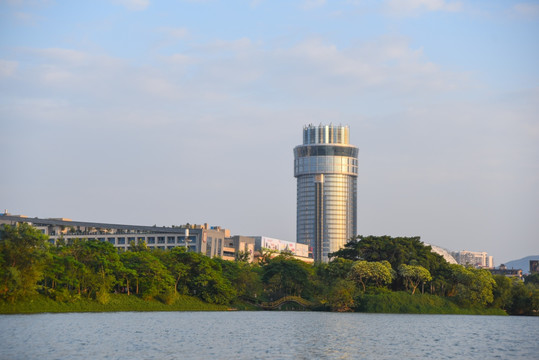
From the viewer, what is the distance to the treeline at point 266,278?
9450cm

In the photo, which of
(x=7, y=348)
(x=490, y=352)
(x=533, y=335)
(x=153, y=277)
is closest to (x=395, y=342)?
(x=490, y=352)

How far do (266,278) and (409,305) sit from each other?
3162cm

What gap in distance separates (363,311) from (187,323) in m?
52.7

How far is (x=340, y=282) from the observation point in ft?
414

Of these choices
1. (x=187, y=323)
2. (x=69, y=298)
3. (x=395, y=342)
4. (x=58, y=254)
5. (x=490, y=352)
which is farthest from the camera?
(x=58, y=254)

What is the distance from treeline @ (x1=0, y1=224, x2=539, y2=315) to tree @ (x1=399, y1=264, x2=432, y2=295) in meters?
0.18

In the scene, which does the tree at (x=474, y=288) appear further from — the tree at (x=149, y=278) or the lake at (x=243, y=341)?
the tree at (x=149, y=278)

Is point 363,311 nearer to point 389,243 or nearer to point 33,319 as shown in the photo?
point 389,243

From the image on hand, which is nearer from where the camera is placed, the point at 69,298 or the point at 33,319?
the point at 33,319

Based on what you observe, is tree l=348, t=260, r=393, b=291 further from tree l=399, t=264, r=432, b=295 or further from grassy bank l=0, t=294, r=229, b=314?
grassy bank l=0, t=294, r=229, b=314

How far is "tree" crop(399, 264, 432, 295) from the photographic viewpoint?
129500 millimetres

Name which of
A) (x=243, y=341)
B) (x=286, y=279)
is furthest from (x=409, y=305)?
(x=243, y=341)

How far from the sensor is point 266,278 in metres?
145

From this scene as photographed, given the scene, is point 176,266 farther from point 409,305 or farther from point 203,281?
point 409,305
